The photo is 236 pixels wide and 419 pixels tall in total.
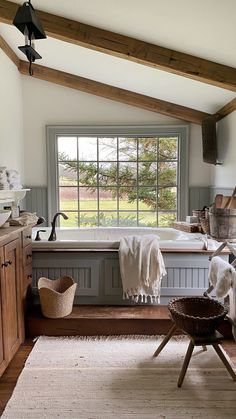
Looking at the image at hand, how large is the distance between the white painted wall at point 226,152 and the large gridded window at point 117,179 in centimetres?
63

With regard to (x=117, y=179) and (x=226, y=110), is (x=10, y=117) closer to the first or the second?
(x=117, y=179)

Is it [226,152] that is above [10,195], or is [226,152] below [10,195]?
above

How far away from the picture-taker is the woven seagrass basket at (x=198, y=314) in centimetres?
187

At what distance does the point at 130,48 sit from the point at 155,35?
26 cm

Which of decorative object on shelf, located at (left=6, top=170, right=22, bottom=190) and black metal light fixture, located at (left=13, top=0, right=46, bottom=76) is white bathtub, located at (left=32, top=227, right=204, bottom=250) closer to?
decorative object on shelf, located at (left=6, top=170, right=22, bottom=190)

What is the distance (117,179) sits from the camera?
433 centimetres

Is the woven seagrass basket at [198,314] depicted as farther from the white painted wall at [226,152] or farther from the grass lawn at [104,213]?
the grass lawn at [104,213]

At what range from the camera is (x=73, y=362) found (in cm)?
213

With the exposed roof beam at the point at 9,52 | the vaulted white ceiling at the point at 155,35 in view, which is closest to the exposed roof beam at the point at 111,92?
the exposed roof beam at the point at 9,52

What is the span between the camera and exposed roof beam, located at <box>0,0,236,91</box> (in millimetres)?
2584

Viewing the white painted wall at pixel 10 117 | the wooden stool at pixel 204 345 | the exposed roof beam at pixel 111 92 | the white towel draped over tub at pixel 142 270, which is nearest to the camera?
the wooden stool at pixel 204 345

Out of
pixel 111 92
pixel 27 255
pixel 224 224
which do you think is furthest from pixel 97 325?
pixel 111 92

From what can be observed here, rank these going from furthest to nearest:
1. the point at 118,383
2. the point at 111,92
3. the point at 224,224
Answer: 1. the point at 111,92
2. the point at 224,224
3. the point at 118,383

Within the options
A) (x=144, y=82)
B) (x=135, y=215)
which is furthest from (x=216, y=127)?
(x=135, y=215)
